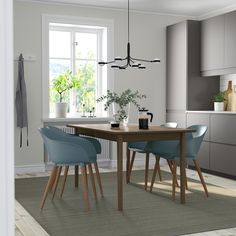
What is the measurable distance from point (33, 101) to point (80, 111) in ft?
2.82

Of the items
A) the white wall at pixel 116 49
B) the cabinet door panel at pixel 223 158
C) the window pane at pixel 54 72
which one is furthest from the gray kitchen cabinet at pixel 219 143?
the window pane at pixel 54 72

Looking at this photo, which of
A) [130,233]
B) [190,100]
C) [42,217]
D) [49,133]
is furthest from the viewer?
[190,100]

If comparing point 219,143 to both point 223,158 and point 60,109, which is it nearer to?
point 223,158

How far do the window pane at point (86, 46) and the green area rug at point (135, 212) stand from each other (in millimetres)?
2501

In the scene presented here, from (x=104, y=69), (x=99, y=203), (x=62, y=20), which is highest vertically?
(x=62, y=20)

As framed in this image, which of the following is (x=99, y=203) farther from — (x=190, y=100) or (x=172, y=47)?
(x=172, y=47)

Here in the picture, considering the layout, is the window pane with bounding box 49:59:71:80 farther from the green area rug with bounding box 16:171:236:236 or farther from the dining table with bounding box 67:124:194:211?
the dining table with bounding box 67:124:194:211

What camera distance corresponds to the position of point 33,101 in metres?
5.95

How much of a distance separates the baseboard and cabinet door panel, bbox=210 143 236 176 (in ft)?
8.21

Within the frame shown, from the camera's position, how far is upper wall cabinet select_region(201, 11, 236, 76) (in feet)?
18.2

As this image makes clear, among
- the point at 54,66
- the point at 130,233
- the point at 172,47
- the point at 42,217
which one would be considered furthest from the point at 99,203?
the point at 172,47

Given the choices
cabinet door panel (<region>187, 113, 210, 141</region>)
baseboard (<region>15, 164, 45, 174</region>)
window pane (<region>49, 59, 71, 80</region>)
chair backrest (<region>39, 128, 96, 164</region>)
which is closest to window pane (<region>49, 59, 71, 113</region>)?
window pane (<region>49, 59, 71, 80</region>)

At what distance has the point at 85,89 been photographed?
650 centimetres

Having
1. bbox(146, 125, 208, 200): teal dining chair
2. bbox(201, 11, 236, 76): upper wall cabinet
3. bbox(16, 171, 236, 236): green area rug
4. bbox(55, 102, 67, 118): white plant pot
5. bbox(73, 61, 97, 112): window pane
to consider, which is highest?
bbox(201, 11, 236, 76): upper wall cabinet
